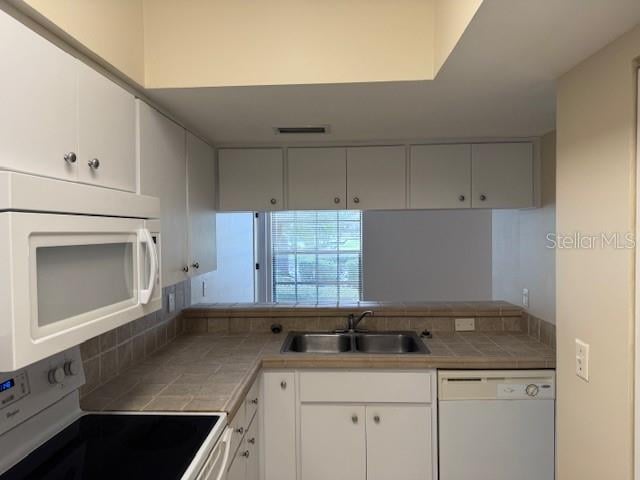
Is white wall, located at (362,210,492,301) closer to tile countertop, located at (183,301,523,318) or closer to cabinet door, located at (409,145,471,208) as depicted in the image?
tile countertop, located at (183,301,523,318)

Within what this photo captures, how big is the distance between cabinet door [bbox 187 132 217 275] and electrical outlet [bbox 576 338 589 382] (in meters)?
1.66

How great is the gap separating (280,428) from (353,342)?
25.7 inches

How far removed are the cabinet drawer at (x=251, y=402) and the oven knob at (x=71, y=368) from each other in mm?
679

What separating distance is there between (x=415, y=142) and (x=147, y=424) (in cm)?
198

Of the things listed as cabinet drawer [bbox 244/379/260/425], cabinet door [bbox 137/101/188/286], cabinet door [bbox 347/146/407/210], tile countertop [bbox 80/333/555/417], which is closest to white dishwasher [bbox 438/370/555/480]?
tile countertop [bbox 80/333/555/417]

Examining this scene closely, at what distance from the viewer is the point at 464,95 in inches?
66.8

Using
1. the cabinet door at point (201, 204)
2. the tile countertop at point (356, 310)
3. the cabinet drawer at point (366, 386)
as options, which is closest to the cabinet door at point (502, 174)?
the tile countertop at point (356, 310)

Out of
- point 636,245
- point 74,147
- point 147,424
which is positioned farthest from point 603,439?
point 74,147

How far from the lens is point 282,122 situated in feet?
6.81

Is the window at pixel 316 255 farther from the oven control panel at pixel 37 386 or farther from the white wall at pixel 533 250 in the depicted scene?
the oven control panel at pixel 37 386

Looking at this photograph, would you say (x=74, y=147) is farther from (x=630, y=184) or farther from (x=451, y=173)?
(x=451, y=173)

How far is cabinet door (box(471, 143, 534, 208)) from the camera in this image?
243cm

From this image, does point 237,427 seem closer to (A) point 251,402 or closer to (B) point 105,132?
(A) point 251,402

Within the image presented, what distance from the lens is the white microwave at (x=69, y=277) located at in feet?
2.51
